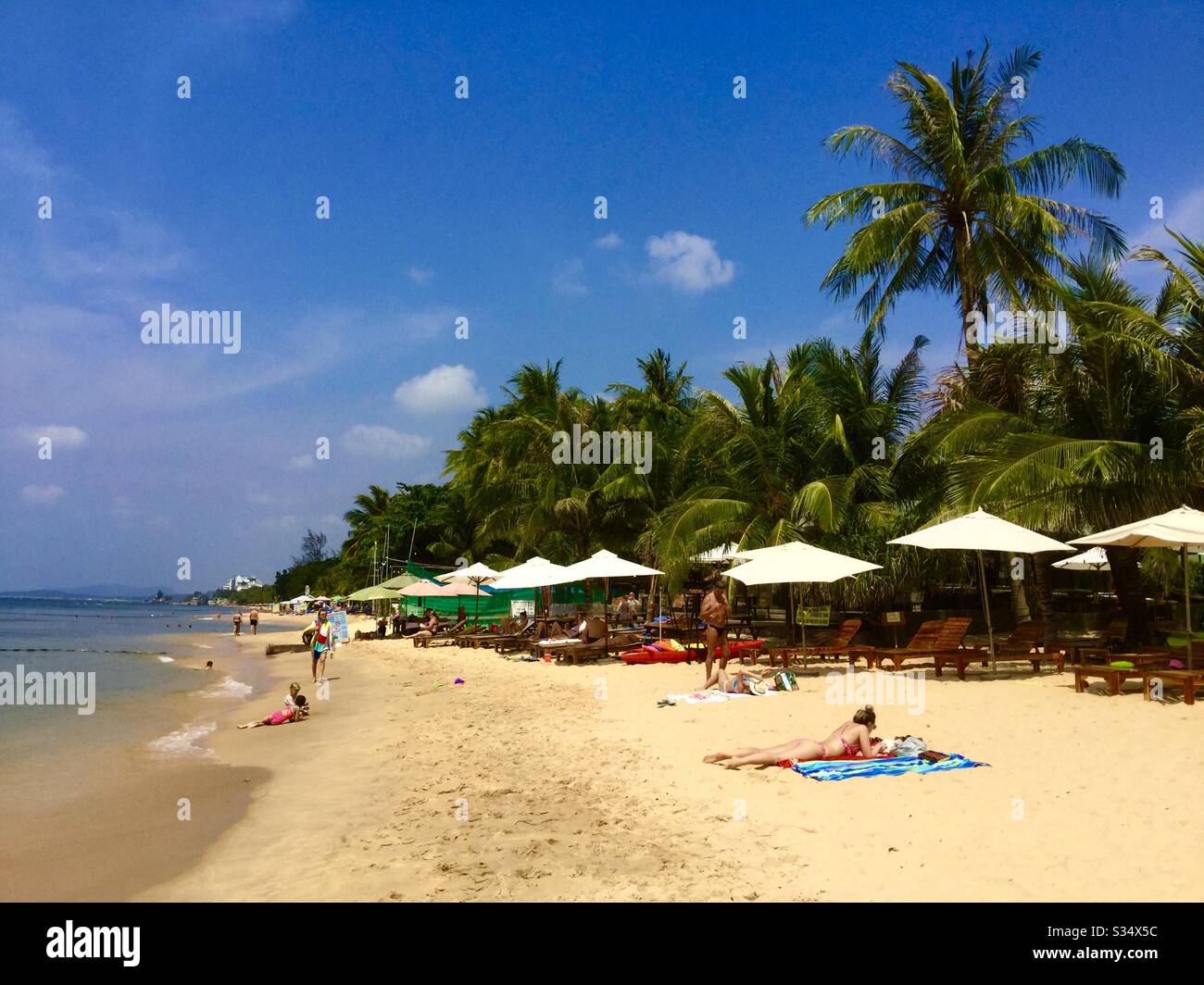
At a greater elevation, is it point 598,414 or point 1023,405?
point 598,414

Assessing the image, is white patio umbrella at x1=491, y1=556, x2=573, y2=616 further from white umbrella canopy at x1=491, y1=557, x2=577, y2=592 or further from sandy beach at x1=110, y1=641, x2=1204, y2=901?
sandy beach at x1=110, y1=641, x2=1204, y2=901

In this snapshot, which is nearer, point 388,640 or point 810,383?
point 810,383

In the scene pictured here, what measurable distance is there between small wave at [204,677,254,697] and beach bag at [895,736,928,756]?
15.0 metres

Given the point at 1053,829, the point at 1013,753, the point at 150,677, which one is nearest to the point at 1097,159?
the point at 1013,753

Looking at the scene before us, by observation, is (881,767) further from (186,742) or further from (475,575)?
(475,575)

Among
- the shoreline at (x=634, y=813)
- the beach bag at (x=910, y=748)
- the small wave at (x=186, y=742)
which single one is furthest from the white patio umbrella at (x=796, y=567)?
the small wave at (x=186, y=742)

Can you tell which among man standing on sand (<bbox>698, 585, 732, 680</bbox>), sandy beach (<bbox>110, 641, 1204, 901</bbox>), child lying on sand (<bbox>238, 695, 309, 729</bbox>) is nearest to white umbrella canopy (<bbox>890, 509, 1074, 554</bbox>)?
sandy beach (<bbox>110, 641, 1204, 901</bbox>)

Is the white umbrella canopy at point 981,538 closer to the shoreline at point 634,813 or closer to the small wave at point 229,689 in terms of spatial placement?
the shoreline at point 634,813

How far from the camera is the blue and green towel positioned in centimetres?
661

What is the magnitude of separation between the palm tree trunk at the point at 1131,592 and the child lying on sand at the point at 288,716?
43.0 feet

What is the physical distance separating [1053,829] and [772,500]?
43.6 feet

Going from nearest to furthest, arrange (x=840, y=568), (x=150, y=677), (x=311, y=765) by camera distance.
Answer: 1. (x=311, y=765)
2. (x=840, y=568)
3. (x=150, y=677)
